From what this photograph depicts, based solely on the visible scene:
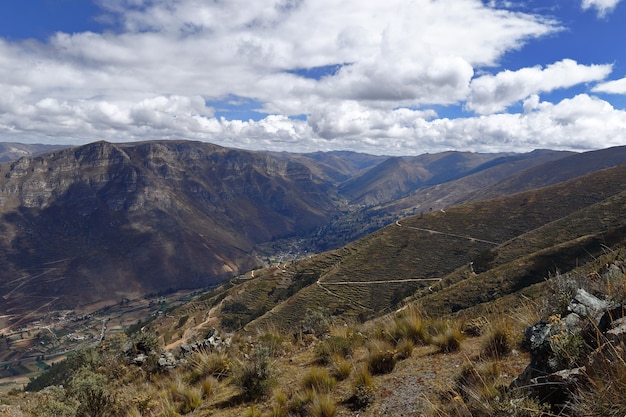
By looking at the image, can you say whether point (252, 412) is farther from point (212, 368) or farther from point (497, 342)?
point (497, 342)

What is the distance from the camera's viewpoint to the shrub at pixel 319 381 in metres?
9.21

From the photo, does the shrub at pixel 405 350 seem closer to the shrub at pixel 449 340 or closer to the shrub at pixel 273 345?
the shrub at pixel 449 340

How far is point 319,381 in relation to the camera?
9.49m

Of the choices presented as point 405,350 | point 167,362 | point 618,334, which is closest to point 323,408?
point 405,350

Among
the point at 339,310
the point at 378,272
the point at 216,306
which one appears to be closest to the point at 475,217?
the point at 378,272

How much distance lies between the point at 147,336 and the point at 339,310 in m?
58.6

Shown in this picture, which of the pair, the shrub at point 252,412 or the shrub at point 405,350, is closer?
the shrub at point 252,412

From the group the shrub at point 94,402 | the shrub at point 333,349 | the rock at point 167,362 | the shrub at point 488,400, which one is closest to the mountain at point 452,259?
the shrub at point 333,349

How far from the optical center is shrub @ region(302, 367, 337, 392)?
921cm

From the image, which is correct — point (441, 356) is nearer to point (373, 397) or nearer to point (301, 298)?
A: point (373, 397)

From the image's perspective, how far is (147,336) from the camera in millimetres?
18828

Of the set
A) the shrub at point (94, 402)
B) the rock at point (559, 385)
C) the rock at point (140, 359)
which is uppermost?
the rock at point (559, 385)

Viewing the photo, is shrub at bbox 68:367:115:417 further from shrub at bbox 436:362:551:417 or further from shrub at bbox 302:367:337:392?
shrub at bbox 436:362:551:417

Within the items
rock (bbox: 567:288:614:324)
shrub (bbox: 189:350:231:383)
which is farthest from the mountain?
rock (bbox: 567:288:614:324)
